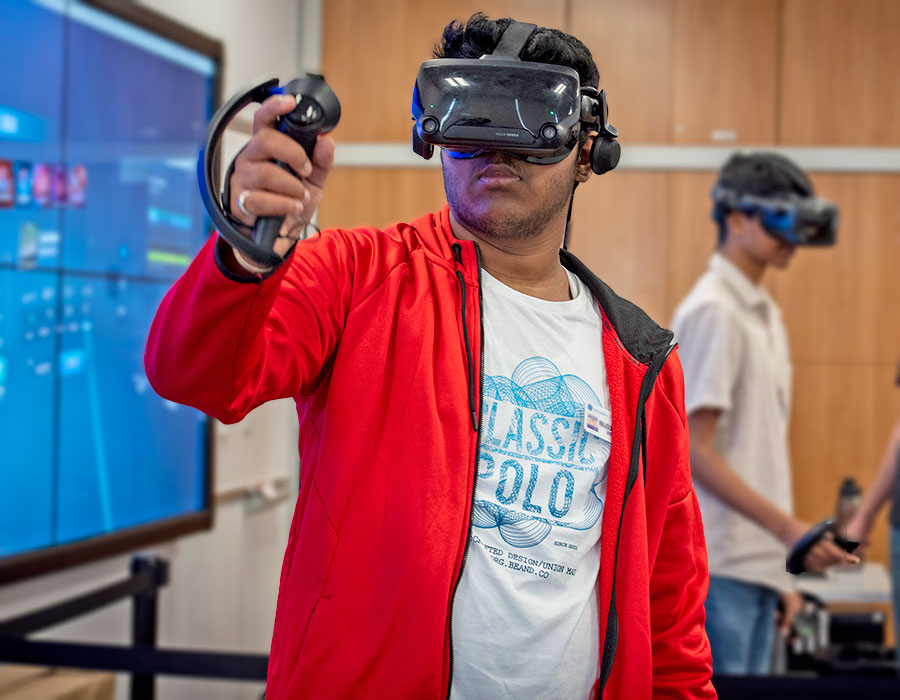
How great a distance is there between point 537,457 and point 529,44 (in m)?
0.46

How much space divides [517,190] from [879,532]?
3.73 meters

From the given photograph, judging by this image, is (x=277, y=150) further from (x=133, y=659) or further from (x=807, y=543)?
(x=133, y=659)

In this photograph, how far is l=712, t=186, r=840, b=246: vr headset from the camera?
94.8 inches

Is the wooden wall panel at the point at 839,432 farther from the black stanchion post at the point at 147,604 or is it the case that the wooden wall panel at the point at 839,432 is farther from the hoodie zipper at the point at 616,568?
the hoodie zipper at the point at 616,568

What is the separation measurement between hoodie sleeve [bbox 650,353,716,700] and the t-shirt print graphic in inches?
4.6

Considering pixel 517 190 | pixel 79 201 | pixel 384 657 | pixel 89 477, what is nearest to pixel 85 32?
pixel 79 201

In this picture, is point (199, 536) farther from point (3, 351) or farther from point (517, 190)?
point (517, 190)

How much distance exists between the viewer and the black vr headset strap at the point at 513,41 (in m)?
0.99

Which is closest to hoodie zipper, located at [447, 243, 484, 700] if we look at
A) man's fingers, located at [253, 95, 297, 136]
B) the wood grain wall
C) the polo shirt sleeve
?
man's fingers, located at [253, 95, 297, 136]

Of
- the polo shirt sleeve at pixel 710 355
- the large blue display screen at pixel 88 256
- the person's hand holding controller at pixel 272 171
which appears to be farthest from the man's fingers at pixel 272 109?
the large blue display screen at pixel 88 256

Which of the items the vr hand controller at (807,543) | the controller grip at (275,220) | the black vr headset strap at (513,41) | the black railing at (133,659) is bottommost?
the black railing at (133,659)

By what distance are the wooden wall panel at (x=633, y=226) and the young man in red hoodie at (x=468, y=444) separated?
3.12 metres

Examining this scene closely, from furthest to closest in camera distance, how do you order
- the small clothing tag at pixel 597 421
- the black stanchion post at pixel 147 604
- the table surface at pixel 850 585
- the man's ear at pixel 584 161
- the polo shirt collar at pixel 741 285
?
the table surface at pixel 850 585 < the black stanchion post at pixel 147 604 < the polo shirt collar at pixel 741 285 < the man's ear at pixel 584 161 < the small clothing tag at pixel 597 421

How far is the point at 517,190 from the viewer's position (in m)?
1.05
